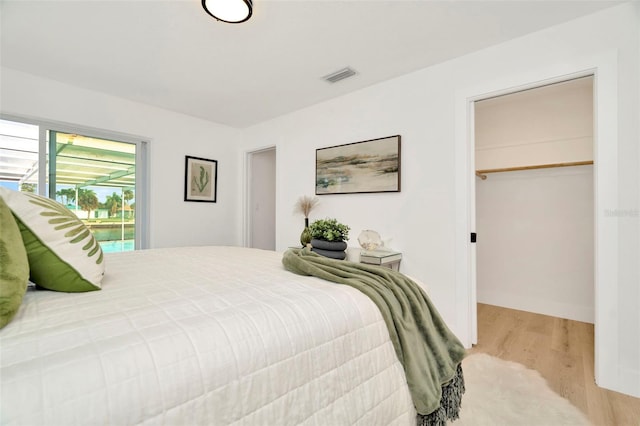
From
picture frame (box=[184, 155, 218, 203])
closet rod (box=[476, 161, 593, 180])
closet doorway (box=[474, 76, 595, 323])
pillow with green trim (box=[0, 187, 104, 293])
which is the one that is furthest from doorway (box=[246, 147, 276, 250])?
pillow with green trim (box=[0, 187, 104, 293])

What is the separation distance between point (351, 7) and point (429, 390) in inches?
88.6

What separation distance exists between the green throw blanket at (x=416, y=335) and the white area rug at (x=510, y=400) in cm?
48

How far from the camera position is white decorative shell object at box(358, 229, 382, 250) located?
9.65ft

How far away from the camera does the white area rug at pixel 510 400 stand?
1600mm

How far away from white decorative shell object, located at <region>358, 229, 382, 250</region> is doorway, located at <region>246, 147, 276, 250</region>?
2.36m

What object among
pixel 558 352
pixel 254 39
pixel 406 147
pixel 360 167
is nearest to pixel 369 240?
pixel 360 167

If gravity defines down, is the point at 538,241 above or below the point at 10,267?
below

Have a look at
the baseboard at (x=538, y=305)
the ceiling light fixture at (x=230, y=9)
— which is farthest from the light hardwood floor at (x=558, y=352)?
the ceiling light fixture at (x=230, y=9)

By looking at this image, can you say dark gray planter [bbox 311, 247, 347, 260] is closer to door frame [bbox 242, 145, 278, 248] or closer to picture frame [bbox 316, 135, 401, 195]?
picture frame [bbox 316, 135, 401, 195]

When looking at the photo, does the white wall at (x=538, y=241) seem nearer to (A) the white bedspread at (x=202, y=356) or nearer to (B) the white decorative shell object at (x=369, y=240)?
(B) the white decorative shell object at (x=369, y=240)

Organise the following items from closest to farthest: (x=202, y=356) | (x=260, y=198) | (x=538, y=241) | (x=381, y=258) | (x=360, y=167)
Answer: (x=202, y=356), (x=381, y=258), (x=360, y=167), (x=538, y=241), (x=260, y=198)

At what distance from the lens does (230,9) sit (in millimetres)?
1874

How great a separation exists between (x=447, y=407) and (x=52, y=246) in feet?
5.32

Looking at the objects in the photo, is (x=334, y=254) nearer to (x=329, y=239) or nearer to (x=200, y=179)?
(x=329, y=239)
